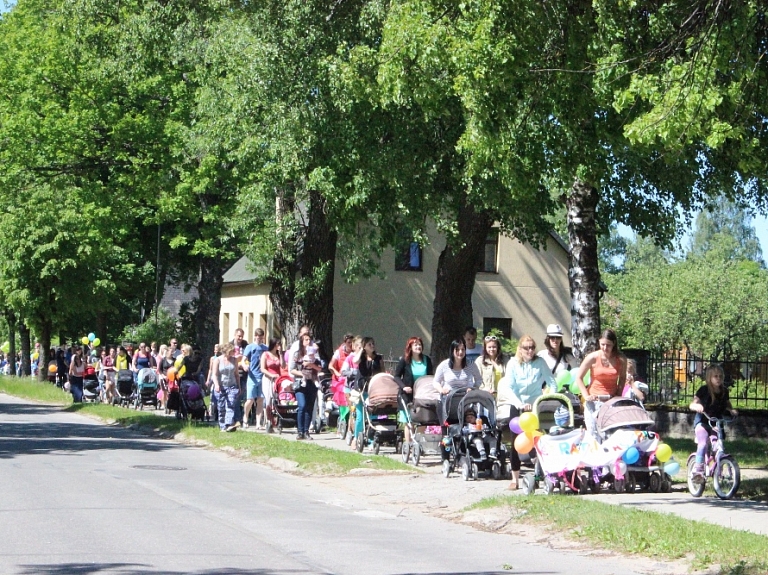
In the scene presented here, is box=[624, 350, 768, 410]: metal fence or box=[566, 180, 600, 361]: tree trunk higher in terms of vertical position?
box=[566, 180, 600, 361]: tree trunk

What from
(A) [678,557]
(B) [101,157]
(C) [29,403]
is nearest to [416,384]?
(A) [678,557]

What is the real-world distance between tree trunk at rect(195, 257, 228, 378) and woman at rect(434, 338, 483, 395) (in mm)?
22329

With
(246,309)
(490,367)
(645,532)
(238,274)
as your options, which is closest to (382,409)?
(490,367)

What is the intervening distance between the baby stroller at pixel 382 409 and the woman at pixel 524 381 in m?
3.35

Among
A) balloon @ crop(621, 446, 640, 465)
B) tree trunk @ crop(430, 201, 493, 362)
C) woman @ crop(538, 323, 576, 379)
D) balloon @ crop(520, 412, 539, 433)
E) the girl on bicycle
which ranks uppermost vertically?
tree trunk @ crop(430, 201, 493, 362)

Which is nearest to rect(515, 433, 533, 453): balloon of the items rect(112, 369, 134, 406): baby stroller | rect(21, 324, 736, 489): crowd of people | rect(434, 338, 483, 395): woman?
rect(21, 324, 736, 489): crowd of people

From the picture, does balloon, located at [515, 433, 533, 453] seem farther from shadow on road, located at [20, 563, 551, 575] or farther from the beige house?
the beige house

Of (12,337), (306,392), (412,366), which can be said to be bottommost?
(306,392)

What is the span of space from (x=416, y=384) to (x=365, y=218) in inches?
211

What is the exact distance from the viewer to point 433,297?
47.9m

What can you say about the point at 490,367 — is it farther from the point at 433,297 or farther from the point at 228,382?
the point at 433,297

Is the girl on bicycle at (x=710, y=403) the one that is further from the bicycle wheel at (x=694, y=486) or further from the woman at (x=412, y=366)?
the woman at (x=412, y=366)

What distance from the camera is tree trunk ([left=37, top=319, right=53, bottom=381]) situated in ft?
165

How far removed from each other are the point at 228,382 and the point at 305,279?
468 cm
